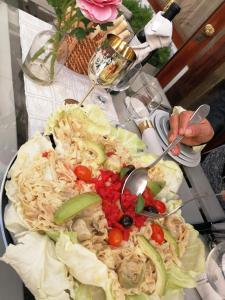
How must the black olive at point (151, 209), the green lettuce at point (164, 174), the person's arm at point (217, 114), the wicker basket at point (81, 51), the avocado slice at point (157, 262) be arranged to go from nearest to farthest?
1. the avocado slice at point (157, 262)
2. the black olive at point (151, 209)
3. the green lettuce at point (164, 174)
4. the wicker basket at point (81, 51)
5. the person's arm at point (217, 114)

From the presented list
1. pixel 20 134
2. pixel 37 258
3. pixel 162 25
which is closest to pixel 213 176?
pixel 162 25

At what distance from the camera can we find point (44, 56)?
1.04 meters

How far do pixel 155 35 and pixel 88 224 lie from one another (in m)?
0.85

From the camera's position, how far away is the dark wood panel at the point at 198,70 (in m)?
2.43

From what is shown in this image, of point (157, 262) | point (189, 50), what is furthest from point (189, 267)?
point (189, 50)

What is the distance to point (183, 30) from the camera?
302 cm

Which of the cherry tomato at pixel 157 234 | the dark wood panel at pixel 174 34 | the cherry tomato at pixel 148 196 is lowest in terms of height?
the dark wood panel at pixel 174 34

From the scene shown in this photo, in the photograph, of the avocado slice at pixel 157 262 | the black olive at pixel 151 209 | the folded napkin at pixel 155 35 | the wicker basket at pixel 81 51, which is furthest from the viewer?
the folded napkin at pixel 155 35

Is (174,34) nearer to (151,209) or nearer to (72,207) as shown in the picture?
(151,209)

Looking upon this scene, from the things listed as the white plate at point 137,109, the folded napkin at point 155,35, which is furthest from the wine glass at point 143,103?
the folded napkin at point 155,35

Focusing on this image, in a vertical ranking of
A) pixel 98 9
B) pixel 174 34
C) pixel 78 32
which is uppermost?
pixel 98 9

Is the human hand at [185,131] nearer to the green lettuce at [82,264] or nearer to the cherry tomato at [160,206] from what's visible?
the cherry tomato at [160,206]

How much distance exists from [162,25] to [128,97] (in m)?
0.32

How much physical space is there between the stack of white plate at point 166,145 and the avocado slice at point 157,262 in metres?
0.49
